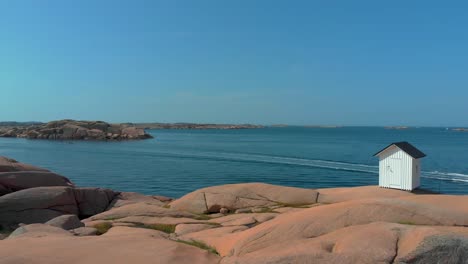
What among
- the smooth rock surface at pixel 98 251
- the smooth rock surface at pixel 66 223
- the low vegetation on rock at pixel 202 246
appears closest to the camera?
the smooth rock surface at pixel 98 251

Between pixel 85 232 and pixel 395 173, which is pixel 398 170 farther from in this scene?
pixel 85 232

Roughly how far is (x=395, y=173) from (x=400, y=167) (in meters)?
0.64

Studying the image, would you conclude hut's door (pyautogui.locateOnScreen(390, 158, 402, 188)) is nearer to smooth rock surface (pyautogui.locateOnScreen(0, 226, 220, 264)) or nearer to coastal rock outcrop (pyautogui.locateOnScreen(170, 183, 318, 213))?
coastal rock outcrop (pyautogui.locateOnScreen(170, 183, 318, 213))

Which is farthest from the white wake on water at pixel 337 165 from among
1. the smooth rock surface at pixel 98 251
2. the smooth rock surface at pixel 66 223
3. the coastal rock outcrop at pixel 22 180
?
the smooth rock surface at pixel 98 251

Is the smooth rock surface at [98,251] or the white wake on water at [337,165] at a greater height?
the smooth rock surface at [98,251]

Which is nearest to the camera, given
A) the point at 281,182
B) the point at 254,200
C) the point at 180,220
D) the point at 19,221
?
the point at 180,220

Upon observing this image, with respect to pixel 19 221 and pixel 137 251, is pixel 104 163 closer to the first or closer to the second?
pixel 19 221

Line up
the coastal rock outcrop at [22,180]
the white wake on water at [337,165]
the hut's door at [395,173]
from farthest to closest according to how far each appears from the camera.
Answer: the white wake on water at [337,165] < the hut's door at [395,173] < the coastal rock outcrop at [22,180]

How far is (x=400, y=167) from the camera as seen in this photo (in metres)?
29.4

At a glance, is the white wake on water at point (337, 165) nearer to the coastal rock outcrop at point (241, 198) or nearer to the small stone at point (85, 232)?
the coastal rock outcrop at point (241, 198)

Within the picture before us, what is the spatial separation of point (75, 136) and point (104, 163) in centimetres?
8808

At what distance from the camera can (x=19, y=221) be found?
2348cm

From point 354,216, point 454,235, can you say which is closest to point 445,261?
point 454,235

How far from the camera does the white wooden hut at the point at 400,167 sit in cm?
2884
